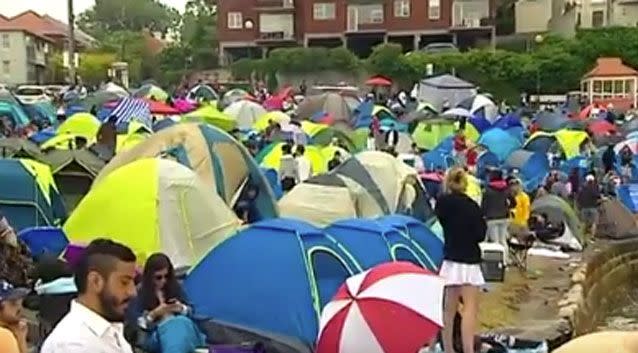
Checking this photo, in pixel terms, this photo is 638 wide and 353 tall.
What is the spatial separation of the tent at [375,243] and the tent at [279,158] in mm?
7601

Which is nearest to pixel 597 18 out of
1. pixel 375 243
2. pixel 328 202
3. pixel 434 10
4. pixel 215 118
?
pixel 434 10

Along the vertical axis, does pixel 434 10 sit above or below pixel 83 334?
above

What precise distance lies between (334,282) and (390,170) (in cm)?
576

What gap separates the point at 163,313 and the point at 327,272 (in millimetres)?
2344

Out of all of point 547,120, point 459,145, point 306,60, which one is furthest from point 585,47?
point 459,145

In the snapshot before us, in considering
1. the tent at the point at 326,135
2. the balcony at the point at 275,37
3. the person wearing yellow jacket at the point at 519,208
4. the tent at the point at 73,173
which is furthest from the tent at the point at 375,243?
the balcony at the point at 275,37

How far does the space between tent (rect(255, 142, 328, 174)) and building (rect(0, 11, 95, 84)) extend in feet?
195

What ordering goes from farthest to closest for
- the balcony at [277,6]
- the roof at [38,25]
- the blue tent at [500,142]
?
the roof at [38,25]
the balcony at [277,6]
the blue tent at [500,142]

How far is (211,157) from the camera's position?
46.2 ft

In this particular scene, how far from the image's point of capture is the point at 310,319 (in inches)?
369

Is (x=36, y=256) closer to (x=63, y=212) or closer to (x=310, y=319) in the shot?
(x=310, y=319)

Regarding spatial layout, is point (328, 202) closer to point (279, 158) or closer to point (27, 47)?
point (279, 158)

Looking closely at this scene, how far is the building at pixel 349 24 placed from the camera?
6159 centimetres

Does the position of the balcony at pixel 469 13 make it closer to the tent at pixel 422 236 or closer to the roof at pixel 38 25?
the roof at pixel 38 25
